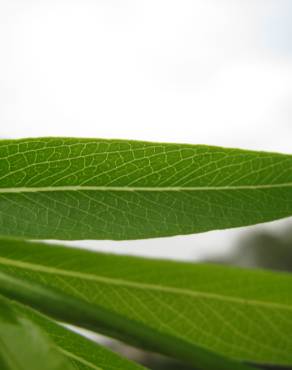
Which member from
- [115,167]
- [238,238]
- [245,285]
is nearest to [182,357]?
[245,285]

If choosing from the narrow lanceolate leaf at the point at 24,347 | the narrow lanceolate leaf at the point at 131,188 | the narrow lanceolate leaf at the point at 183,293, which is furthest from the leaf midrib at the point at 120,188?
the narrow lanceolate leaf at the point at 24,347

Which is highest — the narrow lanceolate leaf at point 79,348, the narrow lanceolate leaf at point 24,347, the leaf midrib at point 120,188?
the leaf midrib at point 120,188

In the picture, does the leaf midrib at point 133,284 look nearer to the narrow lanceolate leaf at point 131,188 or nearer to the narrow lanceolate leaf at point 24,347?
the narrow lanceolate leaf at point 131,188

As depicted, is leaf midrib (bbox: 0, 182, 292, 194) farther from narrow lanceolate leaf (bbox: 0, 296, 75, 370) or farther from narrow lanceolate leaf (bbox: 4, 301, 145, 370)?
narrow lanceolate leaf (bbox: 0, 296, 75, 370)

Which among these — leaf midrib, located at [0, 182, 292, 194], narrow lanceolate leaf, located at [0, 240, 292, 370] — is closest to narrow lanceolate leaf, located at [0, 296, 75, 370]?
narrow lanceolate leaf, located at [0, 240, 292, 370]

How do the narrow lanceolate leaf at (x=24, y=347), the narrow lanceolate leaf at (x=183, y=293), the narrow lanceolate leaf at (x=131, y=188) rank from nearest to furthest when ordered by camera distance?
the narrow lanceolate leaf at (x=24, y=347)
the narrow lanceolate leaf at (x=183, y=293)
the narrow lanceolate leaf at (x=131, y=188)

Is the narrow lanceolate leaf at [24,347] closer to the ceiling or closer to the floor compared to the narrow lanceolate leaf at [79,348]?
closer to the ceiling

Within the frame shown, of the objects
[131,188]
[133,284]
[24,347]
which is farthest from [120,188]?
[24,347]

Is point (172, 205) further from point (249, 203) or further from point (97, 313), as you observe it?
point (97, 313)
